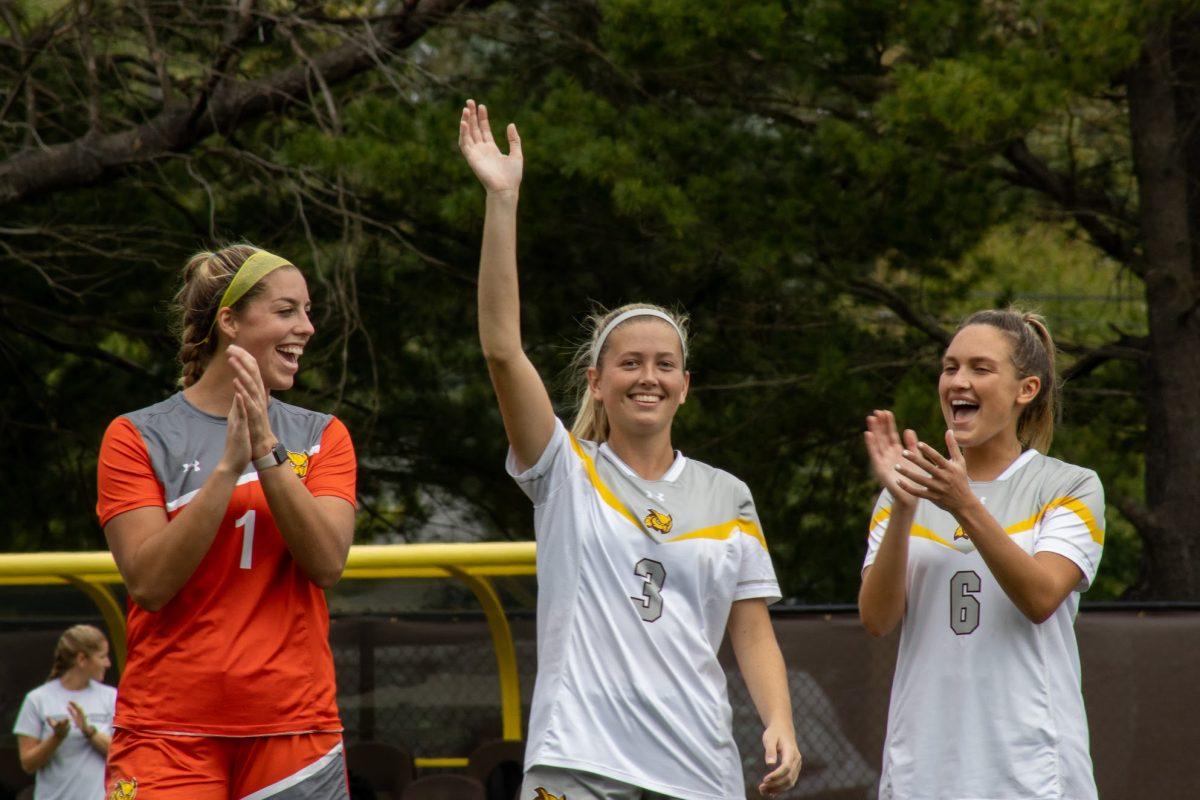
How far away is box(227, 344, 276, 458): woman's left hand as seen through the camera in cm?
317

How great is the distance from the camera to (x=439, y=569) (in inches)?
231

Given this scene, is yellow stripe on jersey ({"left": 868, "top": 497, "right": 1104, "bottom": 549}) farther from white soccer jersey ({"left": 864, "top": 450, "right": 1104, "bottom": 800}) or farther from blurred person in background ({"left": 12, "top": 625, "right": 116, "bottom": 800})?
blurred person in background ({"left": 12, "top": 625, "right": 116, "bottom": 800})

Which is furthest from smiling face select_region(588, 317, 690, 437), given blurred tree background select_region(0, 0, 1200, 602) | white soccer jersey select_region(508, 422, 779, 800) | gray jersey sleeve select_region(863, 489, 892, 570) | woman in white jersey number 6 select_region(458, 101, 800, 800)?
blurred tree background select_region(0, 0, 1200, 602)

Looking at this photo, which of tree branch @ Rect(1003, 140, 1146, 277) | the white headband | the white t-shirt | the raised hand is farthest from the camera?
tree branch @ Rect(1003, 140, 1146, 277)

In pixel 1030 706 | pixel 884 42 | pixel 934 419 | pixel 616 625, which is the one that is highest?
pixel 884 42

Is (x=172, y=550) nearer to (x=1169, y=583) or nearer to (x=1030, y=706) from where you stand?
(x=1030, y=706)

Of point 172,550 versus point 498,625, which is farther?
point 498,625

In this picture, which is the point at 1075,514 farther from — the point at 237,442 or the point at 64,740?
the point at 64,740

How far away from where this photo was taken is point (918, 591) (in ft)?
12.2

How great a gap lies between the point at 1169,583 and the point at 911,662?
6.15 m

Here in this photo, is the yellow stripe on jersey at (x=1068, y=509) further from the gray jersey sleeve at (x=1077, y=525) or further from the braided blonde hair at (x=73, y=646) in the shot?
the braided blonde hair at (x=73, y=646)

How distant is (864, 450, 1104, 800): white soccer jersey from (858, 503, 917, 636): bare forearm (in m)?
0.07

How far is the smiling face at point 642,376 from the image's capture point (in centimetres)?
362

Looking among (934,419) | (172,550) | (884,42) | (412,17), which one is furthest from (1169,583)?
(172,550)
